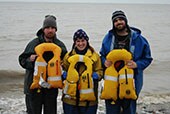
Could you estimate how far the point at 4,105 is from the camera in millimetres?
7457

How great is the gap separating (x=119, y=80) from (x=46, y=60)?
1.15 m

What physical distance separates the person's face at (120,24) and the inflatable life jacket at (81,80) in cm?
63

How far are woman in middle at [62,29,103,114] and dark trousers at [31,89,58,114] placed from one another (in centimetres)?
24

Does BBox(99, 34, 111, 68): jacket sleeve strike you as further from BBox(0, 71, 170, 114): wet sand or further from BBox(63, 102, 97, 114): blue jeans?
BBox(0, 71, 170, 114): wet sand

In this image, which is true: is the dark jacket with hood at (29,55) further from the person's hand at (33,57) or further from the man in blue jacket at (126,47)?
the man in blue jacket at (126,47)

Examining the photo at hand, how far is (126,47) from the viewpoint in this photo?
416cm

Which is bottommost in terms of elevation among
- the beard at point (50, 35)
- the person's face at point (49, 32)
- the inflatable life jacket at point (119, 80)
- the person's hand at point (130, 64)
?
the inflatable life jacket at point (119, 80)

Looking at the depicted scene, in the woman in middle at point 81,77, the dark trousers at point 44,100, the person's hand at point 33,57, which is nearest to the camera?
the woman in middle at point 81,77

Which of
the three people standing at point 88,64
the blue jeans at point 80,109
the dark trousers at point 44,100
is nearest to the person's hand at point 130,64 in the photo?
the three people standing at point 88,64

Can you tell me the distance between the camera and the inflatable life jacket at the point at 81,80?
4070 millimetres

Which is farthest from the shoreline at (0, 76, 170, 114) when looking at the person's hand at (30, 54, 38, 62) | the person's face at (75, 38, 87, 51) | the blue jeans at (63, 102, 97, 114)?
the person's face at (75, 38, 87, 51)

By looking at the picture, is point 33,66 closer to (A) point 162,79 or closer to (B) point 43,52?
(B) point 43,52

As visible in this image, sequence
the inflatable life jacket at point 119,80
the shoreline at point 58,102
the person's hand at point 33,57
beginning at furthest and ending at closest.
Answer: the shoreline at point 58,102
the person's hand at point 33,57
the inflatable life jacket at point 119,80

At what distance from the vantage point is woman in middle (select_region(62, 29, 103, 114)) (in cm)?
409
